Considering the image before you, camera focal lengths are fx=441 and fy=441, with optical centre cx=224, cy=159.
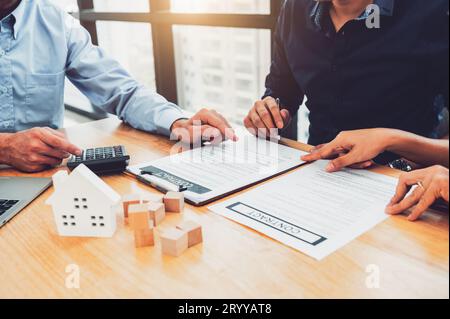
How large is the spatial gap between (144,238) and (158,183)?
21 cm

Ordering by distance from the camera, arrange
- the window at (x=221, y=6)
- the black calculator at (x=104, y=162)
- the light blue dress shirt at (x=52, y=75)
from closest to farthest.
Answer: the black calculator at (x=104, y=162) < the light blue dress shirt at (x=52, y=75) < the window at (x=221, y=6)

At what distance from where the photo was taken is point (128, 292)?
547 mm

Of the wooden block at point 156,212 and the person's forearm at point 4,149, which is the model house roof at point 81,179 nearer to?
the wooden block at point 156,212

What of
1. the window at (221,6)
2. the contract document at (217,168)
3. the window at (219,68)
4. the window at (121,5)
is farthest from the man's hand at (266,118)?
the window at (121,5)

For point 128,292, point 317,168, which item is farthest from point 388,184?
point 128,292

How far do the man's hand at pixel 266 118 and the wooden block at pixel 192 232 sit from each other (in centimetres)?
51

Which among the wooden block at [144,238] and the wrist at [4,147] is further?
the wrist at [4,147]

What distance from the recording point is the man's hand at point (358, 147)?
83cm

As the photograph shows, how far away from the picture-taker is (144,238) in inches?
25.2

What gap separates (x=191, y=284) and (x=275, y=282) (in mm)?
105

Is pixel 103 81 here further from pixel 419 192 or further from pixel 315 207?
pixel 419 192

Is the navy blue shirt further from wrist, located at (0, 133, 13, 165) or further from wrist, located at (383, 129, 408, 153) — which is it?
wrist, located at (0, 133, 13, 165)

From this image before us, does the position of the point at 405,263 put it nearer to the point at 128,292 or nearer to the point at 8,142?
the point at 128,292
